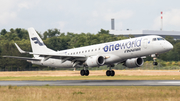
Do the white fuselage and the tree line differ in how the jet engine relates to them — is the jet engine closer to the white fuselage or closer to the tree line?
the white fuselage

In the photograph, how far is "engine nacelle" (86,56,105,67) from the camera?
44688 mm

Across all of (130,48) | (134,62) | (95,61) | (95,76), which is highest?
(130,48)

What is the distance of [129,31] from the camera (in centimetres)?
19738

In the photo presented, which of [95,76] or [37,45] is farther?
[37,45]

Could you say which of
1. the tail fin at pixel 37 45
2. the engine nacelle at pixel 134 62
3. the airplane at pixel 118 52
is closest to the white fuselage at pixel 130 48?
the airplane at pixel 118 52

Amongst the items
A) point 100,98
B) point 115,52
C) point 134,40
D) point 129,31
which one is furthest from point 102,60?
point 129,31

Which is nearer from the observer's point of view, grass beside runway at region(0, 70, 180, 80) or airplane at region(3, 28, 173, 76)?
airplane at region(3, 28, 173, 76)

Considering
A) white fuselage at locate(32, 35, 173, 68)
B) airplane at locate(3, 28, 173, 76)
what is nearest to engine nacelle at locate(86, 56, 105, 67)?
airplane at locate(3, 28, 173, 76)

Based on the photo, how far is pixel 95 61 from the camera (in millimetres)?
44656

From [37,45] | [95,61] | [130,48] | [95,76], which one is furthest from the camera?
[37,45]

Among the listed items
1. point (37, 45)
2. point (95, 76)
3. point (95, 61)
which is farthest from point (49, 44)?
point (95, 61)

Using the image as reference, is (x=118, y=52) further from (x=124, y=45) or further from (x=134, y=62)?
(x=134, y=62)

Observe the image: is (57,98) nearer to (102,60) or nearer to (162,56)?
(102,60)

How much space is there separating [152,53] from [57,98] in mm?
25197
